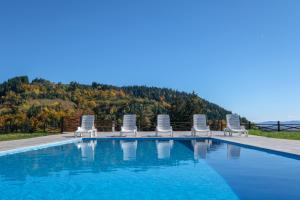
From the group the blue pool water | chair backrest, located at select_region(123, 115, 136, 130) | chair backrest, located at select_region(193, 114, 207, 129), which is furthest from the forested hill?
the blue pool water

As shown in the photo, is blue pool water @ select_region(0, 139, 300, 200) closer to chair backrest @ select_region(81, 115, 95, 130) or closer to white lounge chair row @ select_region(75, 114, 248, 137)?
white lounge chair row @ select_region(75, 114, 248, 137)

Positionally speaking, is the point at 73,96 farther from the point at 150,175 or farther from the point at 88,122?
the point at 150,175

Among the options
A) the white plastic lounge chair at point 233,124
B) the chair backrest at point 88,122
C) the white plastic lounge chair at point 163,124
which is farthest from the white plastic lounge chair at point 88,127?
the white plastic lounge chair at point 233,124

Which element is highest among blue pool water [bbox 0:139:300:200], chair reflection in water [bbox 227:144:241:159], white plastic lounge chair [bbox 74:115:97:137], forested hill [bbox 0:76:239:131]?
forested hill [bbox 0:76:239:131]

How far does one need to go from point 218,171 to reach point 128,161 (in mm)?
2555

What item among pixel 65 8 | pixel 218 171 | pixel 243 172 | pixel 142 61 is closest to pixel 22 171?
pixel 218 171

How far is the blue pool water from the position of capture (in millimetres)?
4824

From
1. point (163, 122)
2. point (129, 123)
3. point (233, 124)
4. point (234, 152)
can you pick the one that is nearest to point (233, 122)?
point (233, 124)

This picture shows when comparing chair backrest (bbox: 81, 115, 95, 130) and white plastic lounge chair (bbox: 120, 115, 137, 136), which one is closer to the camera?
chair backrest (bbox: 81, 115, 95, 130)

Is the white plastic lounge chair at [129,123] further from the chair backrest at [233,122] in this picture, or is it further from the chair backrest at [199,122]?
the chair backrest at [233,122]

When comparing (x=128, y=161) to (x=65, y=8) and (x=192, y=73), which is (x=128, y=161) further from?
(x=192, y=73)

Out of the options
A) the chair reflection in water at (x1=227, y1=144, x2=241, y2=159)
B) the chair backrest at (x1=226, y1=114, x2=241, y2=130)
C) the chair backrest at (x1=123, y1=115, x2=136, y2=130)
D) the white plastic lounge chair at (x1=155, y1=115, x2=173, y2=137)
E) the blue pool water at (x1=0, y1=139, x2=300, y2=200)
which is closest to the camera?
the blue pool water at (x1=0, y1=139, x2=300, y2=200)

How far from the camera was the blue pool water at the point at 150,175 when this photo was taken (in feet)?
15.8

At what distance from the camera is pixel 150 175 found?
248 inches
